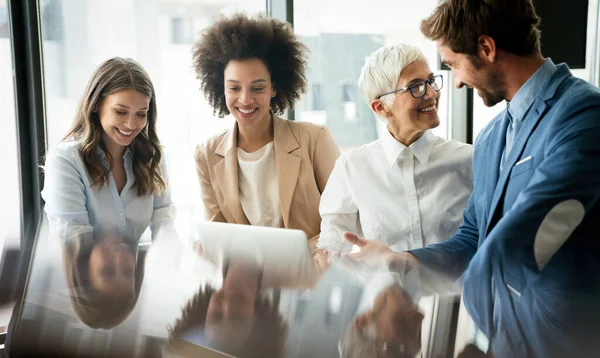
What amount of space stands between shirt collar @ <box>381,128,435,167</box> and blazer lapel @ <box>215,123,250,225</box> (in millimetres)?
292

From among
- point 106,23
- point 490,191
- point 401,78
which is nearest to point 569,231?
point 490,191

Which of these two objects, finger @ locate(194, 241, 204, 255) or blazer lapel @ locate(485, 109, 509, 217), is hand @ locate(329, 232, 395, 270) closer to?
finger @ locate(194, 241, 204, 255)

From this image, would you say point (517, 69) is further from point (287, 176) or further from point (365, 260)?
point (287, 176)

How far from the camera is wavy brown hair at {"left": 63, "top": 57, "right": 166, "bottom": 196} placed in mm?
984

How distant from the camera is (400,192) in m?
0.95

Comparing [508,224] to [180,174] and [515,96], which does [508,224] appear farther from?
[180,174]

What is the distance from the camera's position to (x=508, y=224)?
469mm

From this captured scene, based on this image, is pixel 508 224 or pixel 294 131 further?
pixel 294 131

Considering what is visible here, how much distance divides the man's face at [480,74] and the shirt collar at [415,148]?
24 cm

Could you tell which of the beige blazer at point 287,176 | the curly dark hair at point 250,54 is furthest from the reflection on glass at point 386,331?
the curly dark hair at point 250,54

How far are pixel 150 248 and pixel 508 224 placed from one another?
29 cm

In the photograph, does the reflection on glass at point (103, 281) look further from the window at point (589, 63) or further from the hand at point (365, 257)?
the window at point (589, 63)

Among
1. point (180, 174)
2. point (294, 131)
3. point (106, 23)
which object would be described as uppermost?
point (106, 23)

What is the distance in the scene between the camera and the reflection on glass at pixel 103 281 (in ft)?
1.04
